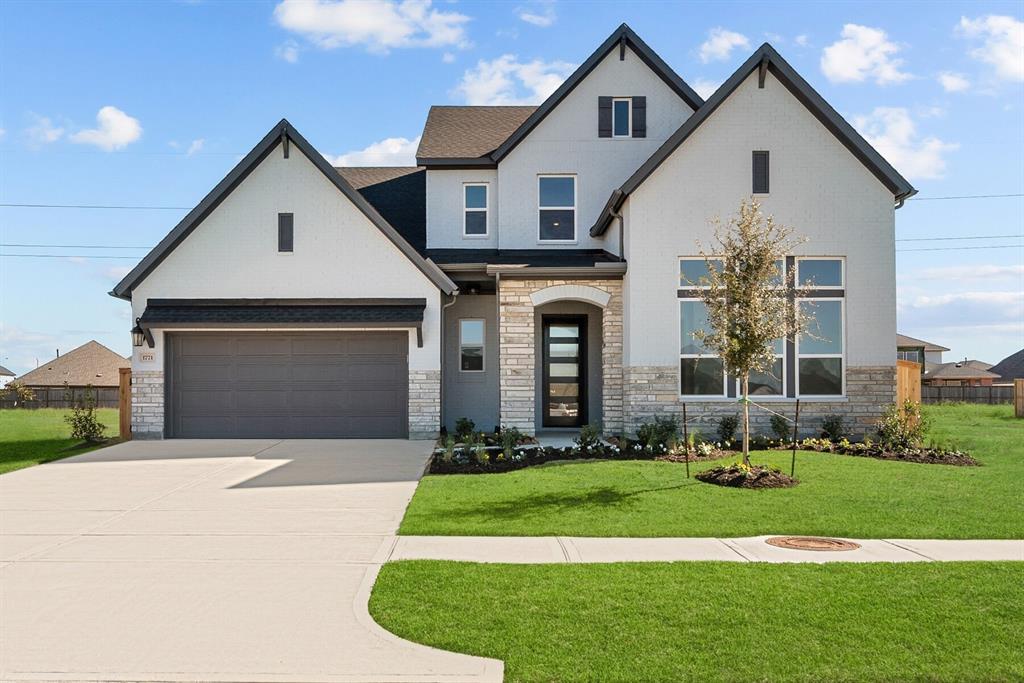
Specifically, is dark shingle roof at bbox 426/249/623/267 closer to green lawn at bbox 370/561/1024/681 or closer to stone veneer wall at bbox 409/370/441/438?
stone veneer wall at bbox 409/370/441/438

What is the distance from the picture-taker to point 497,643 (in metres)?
5.16

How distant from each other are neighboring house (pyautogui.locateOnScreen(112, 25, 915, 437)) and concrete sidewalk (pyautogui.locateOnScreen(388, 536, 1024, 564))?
8327 millimetres

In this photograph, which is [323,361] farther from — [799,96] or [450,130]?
[799,96]

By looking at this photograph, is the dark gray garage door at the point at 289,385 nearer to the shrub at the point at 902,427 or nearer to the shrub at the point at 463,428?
the shrub at the point at 463,428

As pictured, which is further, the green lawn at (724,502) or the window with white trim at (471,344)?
the window with white trim at (471,344)

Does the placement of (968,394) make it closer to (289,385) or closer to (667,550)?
(289,385)

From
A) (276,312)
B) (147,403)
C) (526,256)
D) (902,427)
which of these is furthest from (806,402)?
(147,403)

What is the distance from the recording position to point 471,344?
1941 cm

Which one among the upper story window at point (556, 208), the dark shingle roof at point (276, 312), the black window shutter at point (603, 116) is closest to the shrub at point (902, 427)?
the upper story window at point (556, 208)

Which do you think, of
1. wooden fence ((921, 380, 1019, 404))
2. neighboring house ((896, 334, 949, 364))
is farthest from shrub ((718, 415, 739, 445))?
neighboring house ((896, 334, 949, 364))

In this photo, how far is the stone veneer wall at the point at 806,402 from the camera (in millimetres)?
16281

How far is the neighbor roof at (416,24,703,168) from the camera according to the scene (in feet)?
63.9

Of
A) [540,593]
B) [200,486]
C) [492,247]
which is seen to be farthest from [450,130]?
[540,593]

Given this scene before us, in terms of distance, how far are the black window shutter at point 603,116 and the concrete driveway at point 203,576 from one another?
10809mm
